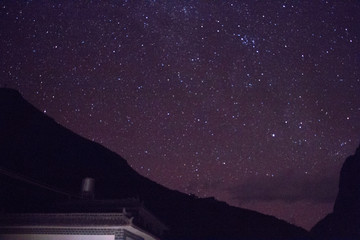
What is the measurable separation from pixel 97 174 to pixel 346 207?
5076cm

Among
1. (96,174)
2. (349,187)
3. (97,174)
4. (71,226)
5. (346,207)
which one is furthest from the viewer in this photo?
(96,174)

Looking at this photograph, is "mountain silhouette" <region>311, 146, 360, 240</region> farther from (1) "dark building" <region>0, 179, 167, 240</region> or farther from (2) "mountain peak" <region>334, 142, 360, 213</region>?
(1) "dark building" <region>0, 179, 167, 240</region>

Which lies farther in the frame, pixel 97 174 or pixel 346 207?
pixel 97 174

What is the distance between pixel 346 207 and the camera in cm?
6631

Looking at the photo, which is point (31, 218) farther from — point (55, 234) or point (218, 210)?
point (218, 210)

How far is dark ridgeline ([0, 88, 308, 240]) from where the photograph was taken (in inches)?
2468

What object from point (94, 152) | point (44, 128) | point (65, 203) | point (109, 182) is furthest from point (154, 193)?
point (65, 203)

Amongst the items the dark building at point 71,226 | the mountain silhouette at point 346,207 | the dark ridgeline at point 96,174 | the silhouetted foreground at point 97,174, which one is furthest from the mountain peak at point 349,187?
the dark building at point 71,226

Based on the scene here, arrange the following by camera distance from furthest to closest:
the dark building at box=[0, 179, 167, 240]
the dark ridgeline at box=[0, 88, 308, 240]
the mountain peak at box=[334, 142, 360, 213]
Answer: the mountain peak at box=[334, 142, 360, 213], the dark ridgeline at box=[0, 88, 308, 240], the dark building at box=[0, 179, 167, 240]

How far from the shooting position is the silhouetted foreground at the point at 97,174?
62.7 metres

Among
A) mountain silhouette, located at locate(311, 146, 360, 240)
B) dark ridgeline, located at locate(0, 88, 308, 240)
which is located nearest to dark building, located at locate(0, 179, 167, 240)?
dark ridgeline, located at locate(0, 88, 308, 240)

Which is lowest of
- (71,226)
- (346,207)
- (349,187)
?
(71,226)

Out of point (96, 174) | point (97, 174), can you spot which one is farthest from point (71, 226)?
point (96, 174)

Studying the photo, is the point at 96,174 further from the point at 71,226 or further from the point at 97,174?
the point at 71,226
